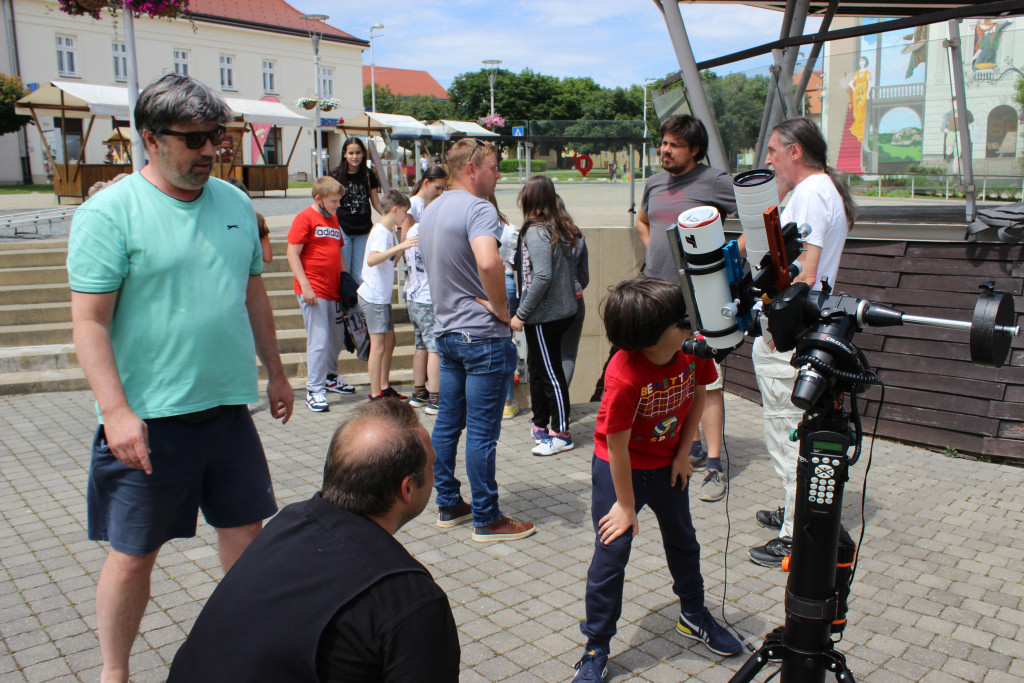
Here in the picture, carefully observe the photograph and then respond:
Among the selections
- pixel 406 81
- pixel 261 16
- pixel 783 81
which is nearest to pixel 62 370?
pixel 783 81

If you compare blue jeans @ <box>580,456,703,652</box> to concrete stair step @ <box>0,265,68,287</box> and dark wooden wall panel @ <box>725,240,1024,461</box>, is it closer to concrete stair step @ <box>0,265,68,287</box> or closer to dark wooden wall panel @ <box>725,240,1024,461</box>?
dark wooden wall panel @ <box>725,240,1024,461</box>

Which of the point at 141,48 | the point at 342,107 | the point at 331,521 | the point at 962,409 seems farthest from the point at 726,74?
the point at 342,107

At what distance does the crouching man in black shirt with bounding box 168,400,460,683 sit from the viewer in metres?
1.44

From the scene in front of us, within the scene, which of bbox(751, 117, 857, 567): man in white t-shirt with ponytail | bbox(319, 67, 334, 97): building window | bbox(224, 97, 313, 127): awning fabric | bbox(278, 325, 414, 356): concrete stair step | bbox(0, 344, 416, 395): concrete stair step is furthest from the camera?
bbox(319, 67, 334, 97): building window

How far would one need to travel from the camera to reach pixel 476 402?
4109mm

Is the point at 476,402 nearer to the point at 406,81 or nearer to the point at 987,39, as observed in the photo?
the point at 987,39

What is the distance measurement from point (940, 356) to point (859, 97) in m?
2.48

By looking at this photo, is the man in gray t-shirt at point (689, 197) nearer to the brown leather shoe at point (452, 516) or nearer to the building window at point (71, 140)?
the brown leather shoe at point (452, 516)

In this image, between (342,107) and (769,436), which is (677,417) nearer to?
(769,436)

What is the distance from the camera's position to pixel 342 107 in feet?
185

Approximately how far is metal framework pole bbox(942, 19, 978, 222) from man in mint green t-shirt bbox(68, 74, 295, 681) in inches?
217

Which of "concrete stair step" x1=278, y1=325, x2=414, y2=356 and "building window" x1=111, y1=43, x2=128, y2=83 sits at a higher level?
"building window" x1=111, y1=43, x2=128, y2=83

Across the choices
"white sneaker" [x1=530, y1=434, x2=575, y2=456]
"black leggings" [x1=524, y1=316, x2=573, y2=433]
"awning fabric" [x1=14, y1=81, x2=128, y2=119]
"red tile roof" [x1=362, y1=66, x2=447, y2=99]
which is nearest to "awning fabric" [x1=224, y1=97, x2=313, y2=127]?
"awning fabric" [x1=14, y1=81, x2=128, y2=119]

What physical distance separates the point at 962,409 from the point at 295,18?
56804 mm
